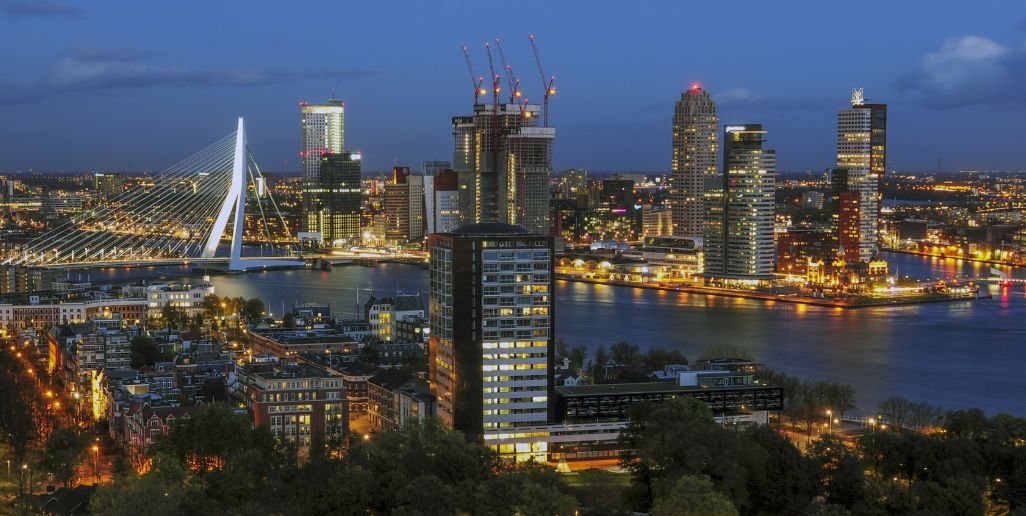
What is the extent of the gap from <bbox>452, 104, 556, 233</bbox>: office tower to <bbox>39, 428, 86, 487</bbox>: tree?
65.8ft

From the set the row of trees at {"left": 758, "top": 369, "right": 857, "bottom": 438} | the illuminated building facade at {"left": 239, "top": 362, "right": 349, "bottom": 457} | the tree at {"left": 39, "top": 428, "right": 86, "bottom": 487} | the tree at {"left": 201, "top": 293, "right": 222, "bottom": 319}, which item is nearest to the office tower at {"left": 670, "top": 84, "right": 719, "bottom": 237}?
the tree at {"left": 201, "top": 293, "right": 222, "bottom": 319}

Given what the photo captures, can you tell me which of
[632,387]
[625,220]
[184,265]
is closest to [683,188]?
[625,220]

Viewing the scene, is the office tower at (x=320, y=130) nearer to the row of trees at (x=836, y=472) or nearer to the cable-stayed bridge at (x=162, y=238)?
the cable-stayed bridge at (x=162, y=238)

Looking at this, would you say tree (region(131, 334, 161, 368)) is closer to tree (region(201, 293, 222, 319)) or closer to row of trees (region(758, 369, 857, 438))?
tree (region(201, 293, 222, 319))

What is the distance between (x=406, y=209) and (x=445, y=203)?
1.94 meters

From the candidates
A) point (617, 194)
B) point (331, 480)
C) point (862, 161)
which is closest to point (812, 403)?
point (331, 480)

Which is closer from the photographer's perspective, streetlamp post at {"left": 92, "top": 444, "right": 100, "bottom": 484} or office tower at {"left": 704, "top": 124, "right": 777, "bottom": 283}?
streetlamp post at {"left": 92, "top": 444, "right": 100, "bottom": 484}

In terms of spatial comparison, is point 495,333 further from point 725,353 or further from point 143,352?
point 143,352

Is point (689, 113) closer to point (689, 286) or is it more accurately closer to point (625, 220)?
point (625, 220)

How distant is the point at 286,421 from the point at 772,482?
369cm

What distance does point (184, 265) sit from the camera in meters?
24.7

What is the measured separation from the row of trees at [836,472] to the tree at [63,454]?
11.0ft

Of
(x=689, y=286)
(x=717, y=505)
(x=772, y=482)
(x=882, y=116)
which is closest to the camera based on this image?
(x=717, y=505)

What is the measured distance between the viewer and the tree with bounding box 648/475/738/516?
6.71 meters
